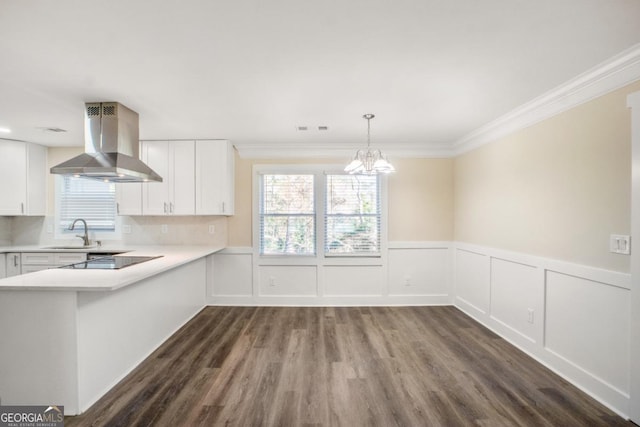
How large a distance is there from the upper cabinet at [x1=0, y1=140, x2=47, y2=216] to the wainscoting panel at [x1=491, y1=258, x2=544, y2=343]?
6324 millimetres

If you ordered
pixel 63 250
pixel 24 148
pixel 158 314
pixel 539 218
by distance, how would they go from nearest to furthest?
pixel 539 218 < pixel 158 314 < pixel 63 250 < pixel 24 148

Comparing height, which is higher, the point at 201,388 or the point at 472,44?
the point at 472,44

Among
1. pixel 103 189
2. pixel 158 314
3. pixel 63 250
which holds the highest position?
pixel 103 189

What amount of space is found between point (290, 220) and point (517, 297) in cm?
295

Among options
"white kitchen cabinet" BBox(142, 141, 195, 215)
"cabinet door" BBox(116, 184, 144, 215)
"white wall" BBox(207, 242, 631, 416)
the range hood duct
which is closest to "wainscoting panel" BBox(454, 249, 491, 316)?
"white wall" BBox(207, 242, 631, 416)

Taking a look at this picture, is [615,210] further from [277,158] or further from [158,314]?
[158,314]

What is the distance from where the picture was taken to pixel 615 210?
1.99 meters

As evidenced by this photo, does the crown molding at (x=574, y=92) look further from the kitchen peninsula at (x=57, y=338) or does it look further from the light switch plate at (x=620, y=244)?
the kitchen peninsula at (x=57, y=338)

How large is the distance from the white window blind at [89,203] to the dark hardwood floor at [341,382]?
2270mm

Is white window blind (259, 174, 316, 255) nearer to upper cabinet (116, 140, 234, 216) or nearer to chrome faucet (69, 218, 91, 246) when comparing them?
upper cabinet (116, 140, 234, 216)

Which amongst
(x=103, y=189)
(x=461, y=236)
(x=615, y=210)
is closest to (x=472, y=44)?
(x=615, y=210)

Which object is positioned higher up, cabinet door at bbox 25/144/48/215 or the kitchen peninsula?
cabinet door at bbox 25/144/48/215

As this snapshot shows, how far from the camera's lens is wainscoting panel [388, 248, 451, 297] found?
4211mm

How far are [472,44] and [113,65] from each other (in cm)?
239
